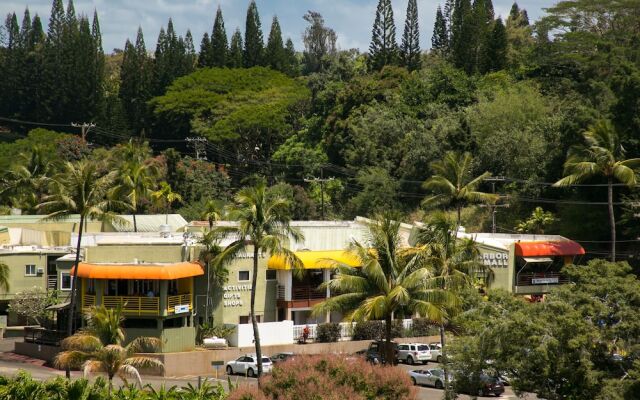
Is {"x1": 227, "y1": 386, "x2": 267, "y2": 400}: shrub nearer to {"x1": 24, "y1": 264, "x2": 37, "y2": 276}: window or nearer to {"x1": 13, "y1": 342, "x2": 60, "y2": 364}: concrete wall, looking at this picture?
{"x1": 13, "y1": 342, "x2": 60, "y2": 364}: concrete wall

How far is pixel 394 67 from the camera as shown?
107 metres

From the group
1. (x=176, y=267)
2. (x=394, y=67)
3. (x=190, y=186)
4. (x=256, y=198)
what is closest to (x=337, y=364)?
(x=256, y=198)

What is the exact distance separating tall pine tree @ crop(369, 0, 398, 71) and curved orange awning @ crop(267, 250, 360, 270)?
6387cm

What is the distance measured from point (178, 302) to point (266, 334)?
4001 mm

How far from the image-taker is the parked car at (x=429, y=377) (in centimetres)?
4322

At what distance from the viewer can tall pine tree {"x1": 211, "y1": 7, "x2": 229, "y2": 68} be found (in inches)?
5221

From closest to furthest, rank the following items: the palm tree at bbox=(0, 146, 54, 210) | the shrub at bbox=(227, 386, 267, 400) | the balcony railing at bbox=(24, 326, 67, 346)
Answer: the shrub at bbox=(227, 386, 267, 400) < the balcony railing at bbox=(24, 326, 67, 346) < the palm tree at bbox=(0, 146, 54, 210)

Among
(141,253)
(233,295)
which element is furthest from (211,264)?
(141,253)

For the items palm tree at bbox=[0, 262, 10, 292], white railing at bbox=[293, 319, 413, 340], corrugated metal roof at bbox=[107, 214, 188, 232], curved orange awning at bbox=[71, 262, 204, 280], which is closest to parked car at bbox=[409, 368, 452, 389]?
white railing at bbox=[293, 319, 413, 340]

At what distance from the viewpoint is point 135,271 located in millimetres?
48219

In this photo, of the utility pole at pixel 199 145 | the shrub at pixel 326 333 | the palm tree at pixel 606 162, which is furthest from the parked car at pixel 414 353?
the utility pole at pixel 199 145

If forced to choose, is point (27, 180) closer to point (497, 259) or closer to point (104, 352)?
point (497, 259)

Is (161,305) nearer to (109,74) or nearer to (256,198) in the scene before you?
(256,198)

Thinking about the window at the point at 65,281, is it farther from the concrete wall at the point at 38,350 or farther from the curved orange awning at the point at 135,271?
the curved orange awning at the point at 135,271
